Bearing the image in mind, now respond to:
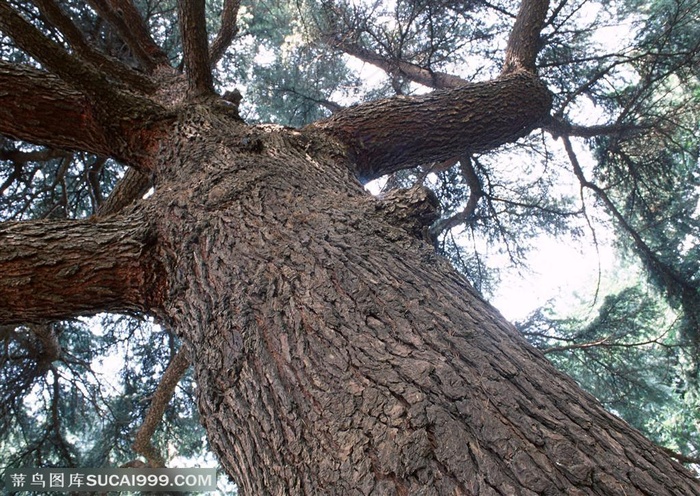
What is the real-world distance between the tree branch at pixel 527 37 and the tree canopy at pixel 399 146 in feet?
0.04

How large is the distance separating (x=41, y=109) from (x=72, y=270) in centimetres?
116

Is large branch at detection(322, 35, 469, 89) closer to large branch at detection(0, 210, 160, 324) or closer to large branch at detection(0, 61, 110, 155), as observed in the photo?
large branch at detection(0, 61, 110, 155)

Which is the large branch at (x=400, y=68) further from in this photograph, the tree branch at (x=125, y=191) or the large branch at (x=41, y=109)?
the large branch at (x=41, y=109)

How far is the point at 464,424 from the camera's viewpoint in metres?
0.81

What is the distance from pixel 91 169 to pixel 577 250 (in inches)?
197

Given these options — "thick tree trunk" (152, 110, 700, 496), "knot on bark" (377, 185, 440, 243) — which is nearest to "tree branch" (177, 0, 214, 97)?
"thick tree trunk" (152, 110, 700, 496)

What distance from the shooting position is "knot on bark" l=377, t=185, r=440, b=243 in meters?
1.53

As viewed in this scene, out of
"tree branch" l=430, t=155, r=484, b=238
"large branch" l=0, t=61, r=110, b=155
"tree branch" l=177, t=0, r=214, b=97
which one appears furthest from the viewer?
"tree branch" l=430, t=155, r=484, b=238

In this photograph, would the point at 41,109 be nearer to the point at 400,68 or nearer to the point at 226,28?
the point at 226,28

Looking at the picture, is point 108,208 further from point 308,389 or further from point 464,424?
point 464,424

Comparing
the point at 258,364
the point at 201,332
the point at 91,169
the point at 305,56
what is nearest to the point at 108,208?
the point at 91,169

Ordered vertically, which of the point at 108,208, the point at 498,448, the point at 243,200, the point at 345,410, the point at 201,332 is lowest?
the point at 498,448

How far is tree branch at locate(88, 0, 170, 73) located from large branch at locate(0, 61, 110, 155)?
1.51 metres

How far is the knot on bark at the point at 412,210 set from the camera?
1.53m
